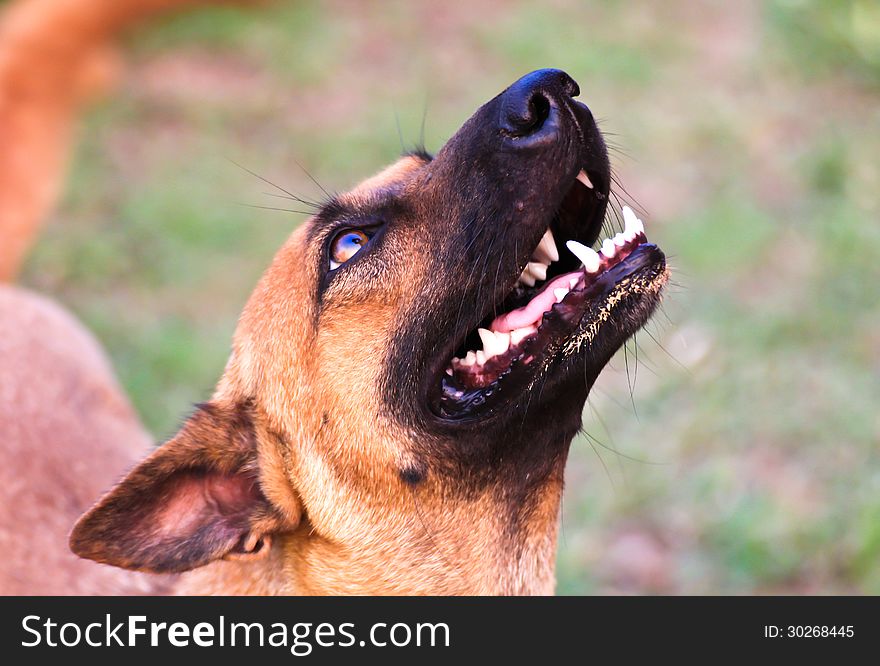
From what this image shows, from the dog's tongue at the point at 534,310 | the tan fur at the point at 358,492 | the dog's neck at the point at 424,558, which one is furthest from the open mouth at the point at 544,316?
the dog's neck at the point at 424,558

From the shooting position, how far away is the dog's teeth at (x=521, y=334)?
3082mm

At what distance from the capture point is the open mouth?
9.93 ft

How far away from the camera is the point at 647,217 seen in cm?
684

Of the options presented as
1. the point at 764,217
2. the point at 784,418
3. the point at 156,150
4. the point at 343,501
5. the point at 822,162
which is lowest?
the point at 343,501

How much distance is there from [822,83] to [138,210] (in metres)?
5.18

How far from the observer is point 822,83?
26.0ft

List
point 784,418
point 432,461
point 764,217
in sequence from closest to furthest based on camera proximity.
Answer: point 432,461
point 784,418
point 764,217

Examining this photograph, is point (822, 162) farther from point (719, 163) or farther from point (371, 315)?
point (371, 315)

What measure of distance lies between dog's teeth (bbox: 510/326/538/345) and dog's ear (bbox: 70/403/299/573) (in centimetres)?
88

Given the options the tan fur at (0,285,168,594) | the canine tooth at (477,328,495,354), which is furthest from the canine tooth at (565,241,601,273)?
the tan fur at (0,285,168,594)

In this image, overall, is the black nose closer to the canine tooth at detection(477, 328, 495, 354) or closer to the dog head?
the dog head

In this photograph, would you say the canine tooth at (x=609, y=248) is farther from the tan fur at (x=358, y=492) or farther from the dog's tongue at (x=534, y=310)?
the tan fur at (x=358, y=492)

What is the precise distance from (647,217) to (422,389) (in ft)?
13.3
